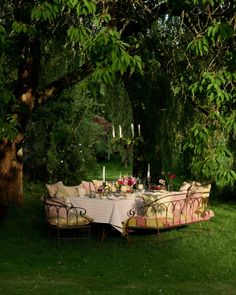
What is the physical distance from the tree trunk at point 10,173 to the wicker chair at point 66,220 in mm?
1943

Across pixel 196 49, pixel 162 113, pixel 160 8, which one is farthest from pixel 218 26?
pixel 162 113

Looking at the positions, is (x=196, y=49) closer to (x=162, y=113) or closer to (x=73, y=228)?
(x=73, y=228)

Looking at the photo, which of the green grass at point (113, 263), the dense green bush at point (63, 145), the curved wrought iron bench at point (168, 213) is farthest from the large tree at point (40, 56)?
the dense green bush at point (63, 145)

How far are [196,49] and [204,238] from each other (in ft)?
18.5

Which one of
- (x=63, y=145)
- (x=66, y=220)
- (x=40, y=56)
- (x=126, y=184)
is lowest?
(x=66, y=220)

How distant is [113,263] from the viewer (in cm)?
998

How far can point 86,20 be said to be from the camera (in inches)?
486

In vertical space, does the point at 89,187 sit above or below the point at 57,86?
below

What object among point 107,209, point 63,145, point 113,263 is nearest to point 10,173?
point 107,209

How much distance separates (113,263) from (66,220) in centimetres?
178

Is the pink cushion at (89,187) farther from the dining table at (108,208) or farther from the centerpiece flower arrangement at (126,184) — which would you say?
the dining table at (108,208)

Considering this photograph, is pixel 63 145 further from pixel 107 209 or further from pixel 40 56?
pixel 107 209

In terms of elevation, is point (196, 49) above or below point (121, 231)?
above

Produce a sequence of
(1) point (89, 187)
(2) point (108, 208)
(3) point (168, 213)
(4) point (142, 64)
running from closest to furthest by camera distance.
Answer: (4) point (142, 64), (2) point (108, 208), (3) point (168, 213), (1) point (89, 187)
